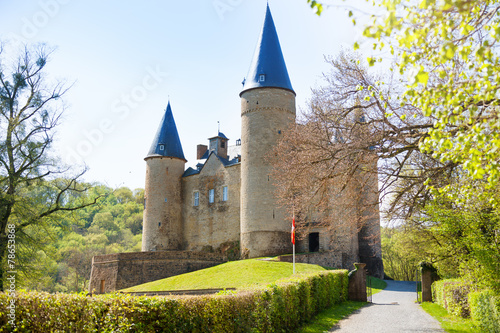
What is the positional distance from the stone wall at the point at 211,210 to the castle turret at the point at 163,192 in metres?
0.95

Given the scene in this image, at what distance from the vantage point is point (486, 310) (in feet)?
33.9

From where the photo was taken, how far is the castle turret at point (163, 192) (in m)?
39.0

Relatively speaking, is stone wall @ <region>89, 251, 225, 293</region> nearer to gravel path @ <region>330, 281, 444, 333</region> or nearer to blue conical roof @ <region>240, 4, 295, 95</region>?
blue conical roof @ <region>240, 4, 295, 95</region>

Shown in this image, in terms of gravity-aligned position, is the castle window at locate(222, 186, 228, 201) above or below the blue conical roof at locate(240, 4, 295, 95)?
below

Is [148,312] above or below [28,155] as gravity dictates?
below

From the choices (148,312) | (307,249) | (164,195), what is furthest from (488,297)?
(164,195)

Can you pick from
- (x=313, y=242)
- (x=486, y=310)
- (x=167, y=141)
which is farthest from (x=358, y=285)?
(x=167, y=141)

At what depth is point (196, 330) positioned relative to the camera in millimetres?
7297

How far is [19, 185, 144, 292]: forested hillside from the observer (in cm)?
1989

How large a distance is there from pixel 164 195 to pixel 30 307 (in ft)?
110

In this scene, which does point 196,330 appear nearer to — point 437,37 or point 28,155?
point 437,37

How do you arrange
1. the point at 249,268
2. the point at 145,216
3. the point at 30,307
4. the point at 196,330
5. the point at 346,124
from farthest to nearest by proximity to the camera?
the point at 145,216
the point at 249,268
the point at 346,124
the point at 196,330
the point at 30,307

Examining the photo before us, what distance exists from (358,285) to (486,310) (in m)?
10.8

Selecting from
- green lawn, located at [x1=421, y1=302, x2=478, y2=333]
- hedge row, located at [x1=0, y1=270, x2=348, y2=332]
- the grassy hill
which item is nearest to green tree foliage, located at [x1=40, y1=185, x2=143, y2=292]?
the grassy hill
